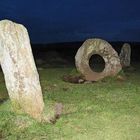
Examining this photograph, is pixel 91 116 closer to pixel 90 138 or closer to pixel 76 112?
pixel 76 112

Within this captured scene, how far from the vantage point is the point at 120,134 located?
39.0 feet

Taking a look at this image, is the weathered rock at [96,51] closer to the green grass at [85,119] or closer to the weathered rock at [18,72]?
the green grass at [85,119]

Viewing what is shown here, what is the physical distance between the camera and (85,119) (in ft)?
43.8

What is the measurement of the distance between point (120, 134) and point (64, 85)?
9316 mm

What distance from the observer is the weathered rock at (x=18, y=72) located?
13.1 meters

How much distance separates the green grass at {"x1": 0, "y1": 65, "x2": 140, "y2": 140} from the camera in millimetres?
11859

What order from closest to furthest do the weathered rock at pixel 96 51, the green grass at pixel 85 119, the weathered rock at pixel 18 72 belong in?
the green grass at pixel 85 119, the weathered rock at pixel 18 72, the weathered rock at pixel 96 51

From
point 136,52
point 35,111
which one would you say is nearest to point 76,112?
point 35,111

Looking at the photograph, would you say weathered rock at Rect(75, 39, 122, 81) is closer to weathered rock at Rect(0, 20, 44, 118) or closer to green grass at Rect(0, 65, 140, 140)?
green grass at Rect(0, 65, 140, 140)

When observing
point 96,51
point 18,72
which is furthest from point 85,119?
point 96,51

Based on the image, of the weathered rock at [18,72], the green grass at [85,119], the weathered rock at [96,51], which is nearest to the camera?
the green grass at [85,119]

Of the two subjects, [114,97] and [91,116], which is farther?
[114,97]

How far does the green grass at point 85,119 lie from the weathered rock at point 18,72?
46 centimetres

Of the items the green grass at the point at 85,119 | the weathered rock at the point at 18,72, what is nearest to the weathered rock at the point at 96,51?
the green grass at the point at 85,119
